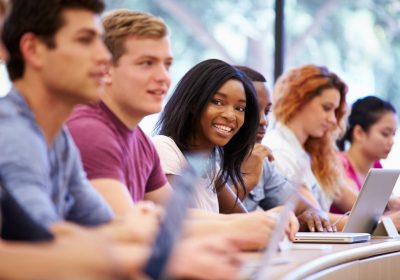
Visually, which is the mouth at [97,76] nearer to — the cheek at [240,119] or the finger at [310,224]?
the cheek at [240,119]

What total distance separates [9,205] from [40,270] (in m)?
0.50

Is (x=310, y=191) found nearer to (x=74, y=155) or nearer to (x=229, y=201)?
(x=229, y=201)

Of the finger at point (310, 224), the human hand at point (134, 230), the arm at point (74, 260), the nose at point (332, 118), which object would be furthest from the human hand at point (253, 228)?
the nose at point (332, 118)

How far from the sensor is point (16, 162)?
1.63 metres

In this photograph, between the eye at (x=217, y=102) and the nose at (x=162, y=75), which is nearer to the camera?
the nose at (x=162, y=75)

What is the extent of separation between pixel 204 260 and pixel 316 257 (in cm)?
106

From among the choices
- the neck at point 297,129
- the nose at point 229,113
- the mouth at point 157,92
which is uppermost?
the mouth at point 157,92

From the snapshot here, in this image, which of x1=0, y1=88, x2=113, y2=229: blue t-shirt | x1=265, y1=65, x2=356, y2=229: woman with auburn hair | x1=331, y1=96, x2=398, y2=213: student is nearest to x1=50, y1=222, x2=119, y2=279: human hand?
x1=0, y1=88, x2=113, y2=229: blue t-shirt

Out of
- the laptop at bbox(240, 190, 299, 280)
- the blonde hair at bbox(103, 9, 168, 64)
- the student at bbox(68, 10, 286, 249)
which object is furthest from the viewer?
the blonde hair at bbox(103, 9, 168, 64)

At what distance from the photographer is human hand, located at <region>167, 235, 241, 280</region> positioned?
45.8 inches

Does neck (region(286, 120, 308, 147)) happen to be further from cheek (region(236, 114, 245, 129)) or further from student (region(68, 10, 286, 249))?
student (region(68, 10, 286, 249))

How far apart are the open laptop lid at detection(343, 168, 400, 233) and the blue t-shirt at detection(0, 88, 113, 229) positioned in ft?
5.24

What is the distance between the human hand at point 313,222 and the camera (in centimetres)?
357

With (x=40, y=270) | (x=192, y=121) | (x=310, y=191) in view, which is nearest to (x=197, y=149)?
(x=192, y=121)
